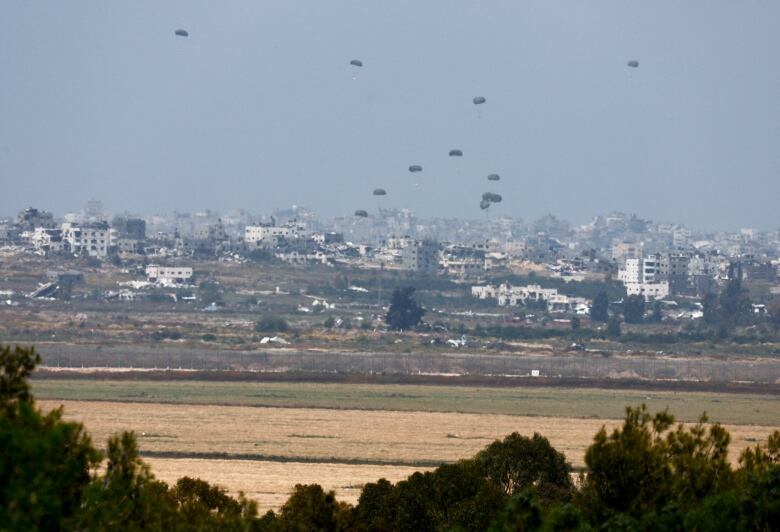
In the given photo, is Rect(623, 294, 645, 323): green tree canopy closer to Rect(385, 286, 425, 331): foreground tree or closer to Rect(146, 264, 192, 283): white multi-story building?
Rect(385, 286, 425, 331): foreground tree

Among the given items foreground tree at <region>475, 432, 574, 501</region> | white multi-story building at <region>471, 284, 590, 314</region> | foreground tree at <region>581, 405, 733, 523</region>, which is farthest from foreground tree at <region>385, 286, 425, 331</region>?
foreground tree at <region>581, 405, 733, 523</region>

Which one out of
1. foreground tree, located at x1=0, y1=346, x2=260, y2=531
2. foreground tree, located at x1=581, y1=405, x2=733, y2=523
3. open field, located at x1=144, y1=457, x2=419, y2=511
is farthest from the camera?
open field, located at x1=144, y1=457, x2=419, y2=511

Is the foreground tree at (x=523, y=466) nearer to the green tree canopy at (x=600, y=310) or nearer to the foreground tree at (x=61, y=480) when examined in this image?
the foreground tree at (x=61, y=480)

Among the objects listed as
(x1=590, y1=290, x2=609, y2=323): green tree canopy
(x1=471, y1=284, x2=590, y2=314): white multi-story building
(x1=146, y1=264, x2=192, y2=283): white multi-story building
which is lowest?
(x1=590, y1=290, x2=609, y2=323): green tree canopy

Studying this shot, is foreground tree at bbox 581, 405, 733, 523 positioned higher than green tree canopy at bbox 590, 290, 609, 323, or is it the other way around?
green tree canopy at bbox 590, 290, 609, 323

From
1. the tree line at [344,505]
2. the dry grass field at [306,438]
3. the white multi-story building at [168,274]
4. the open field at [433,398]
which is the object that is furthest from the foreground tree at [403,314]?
the tree line at [344,505]

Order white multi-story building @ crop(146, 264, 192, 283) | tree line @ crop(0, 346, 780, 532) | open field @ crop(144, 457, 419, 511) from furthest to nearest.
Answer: white multi-story building @ crop(146, 264, 192, 283) → open field @ crop(144, 457, 419, 511) → tree line @ crop(0, 346, 780, 532)

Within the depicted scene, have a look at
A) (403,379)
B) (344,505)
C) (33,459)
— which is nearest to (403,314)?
(403,379)

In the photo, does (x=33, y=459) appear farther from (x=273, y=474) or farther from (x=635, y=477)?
(x=273, y=474)
